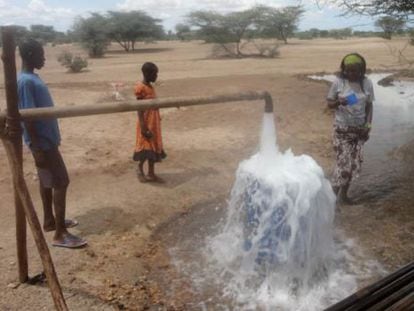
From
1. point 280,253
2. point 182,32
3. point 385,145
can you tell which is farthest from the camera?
point 182,32

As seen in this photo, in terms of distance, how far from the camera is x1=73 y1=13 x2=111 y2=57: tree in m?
35.4

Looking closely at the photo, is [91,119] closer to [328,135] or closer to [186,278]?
[328,135]

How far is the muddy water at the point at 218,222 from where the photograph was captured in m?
3.76

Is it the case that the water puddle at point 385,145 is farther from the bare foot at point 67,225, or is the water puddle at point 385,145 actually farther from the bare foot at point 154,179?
the bare foot at point 67,225

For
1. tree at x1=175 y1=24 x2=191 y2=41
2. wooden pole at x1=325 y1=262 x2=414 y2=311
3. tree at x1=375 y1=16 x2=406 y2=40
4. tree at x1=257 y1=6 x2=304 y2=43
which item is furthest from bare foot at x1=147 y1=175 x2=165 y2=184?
tree at x1=175 y1=24 x2=191 y2=41

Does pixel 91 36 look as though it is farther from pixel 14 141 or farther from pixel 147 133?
pixel 14 141

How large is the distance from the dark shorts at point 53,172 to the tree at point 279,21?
40325 mm

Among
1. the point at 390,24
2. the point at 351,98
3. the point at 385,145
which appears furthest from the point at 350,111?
the point at 390,24

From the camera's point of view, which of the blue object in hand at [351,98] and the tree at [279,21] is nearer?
the blue object in hand at [351,98]

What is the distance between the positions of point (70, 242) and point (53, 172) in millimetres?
649

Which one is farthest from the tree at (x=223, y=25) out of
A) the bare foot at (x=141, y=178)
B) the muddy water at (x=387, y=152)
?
the bare foot at (x=141, y=178)

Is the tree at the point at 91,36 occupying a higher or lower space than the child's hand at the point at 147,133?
higher

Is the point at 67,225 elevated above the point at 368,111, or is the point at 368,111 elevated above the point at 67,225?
the point at 368,111

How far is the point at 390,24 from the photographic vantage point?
27.9 ft
